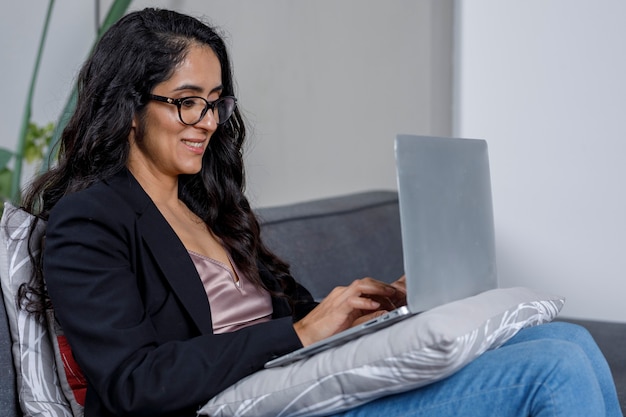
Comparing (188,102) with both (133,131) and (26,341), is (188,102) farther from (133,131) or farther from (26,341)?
(26,341)

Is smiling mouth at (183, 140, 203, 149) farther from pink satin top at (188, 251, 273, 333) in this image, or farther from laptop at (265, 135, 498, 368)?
laptop at (265, 135, 498, 368)

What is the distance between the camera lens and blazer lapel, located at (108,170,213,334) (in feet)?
4.77

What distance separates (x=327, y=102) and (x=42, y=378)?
2163mm

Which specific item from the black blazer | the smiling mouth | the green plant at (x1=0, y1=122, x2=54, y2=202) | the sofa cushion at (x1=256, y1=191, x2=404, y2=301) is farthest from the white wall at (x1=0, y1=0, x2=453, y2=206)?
the black blazer

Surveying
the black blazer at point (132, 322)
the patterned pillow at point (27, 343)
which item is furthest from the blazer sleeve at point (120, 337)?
the patterned pillow at point (27, 343)

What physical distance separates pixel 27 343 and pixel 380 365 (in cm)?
59

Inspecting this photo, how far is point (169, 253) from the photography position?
1.48 m

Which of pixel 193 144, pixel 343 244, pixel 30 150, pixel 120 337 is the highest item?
pixel 193 144

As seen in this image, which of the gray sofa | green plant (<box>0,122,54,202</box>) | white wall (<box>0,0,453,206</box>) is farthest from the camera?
white wall (<box>0,0,453,206</box>)

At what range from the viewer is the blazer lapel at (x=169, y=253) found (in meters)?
1.45

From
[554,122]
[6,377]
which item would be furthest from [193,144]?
[554,122]

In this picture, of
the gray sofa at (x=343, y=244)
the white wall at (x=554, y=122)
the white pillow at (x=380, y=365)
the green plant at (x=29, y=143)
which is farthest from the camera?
the green plant at (x=29, y=143)

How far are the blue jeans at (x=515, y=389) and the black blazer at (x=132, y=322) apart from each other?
21cm

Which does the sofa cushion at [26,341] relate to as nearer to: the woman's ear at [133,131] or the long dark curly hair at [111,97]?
the long dark curly hair at [111,97]
